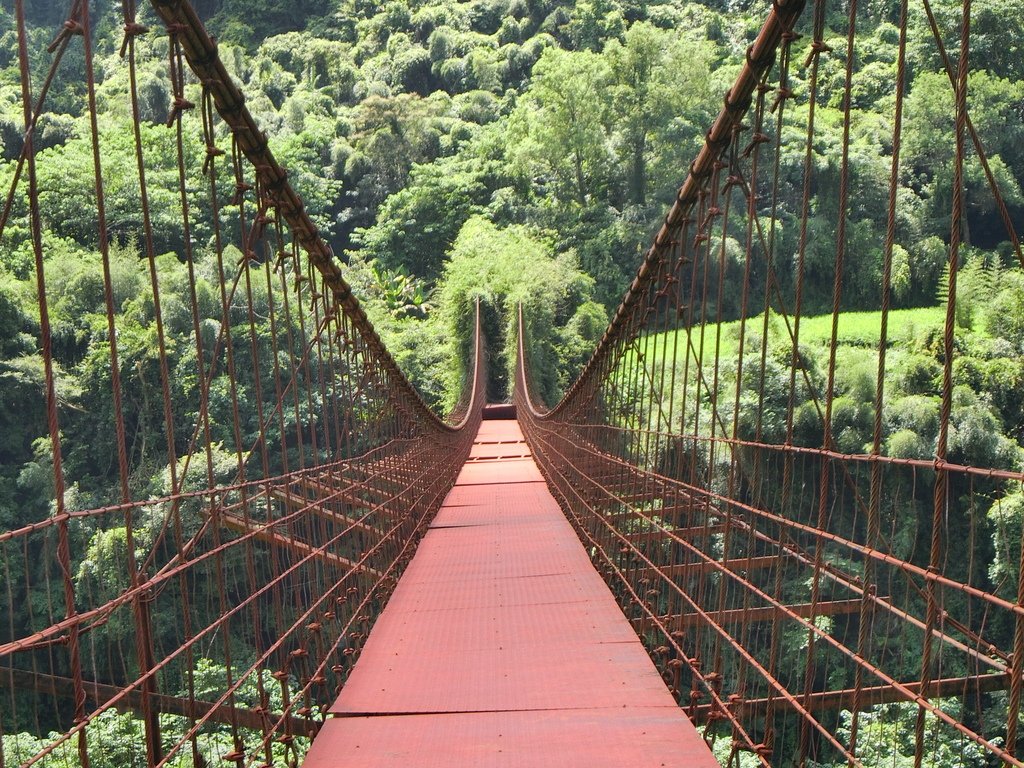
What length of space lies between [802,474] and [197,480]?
34.4 feet

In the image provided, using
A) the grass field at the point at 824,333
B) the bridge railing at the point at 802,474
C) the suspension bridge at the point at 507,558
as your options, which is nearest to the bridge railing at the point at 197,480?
the suspension bridge at the point at 507,558

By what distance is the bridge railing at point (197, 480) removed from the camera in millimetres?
1185

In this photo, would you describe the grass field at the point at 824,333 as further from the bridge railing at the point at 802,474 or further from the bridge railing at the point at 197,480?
the bridge railing at the point at 197,480

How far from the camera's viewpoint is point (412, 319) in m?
18.8

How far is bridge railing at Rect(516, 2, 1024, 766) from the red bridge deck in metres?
0.09

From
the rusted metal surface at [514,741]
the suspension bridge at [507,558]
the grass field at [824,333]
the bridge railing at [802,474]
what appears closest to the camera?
the suspension bridge at [507,558]

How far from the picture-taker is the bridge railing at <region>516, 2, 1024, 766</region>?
1229mm

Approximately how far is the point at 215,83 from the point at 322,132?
26612mm

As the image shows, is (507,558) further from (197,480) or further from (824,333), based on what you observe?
(824,333)

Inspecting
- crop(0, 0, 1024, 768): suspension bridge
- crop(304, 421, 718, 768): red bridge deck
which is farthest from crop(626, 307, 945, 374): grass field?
crop(304, 421, 718, 768): red bridge deck

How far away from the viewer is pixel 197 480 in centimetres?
1202

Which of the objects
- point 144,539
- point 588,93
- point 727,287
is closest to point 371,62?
point 588,93

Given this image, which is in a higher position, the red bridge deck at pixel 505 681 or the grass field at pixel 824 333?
the grass field at pixel 824 333

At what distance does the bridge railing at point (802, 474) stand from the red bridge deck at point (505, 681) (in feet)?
0.29
